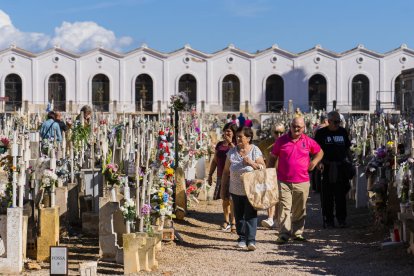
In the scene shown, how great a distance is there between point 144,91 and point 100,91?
2588 millimetres

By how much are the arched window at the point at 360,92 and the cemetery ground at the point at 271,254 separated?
40.1m

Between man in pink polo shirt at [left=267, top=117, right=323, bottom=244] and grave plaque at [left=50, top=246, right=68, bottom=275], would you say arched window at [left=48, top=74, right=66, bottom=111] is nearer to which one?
man in pink polo shirt at [left=267, top=117, right=323, bottom=244]

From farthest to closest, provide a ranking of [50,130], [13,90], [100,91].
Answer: [100,91], [13,90], [50,130]

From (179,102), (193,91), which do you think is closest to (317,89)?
(193,91)

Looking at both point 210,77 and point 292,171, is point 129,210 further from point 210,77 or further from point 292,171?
point 210,77

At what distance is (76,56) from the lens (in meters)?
50.3

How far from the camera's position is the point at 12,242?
750 cm

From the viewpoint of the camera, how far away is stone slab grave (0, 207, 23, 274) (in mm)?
7500

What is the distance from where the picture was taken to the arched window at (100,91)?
50.1 m

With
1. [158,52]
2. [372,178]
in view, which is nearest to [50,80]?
[158,52]

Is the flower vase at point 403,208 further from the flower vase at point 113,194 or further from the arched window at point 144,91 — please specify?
the arched window at point 144,91

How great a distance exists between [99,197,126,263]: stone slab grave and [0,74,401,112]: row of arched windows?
1631 inches

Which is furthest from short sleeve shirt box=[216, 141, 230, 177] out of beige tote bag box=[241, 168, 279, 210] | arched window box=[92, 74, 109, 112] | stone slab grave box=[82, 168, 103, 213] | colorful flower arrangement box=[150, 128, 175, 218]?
arched window box=[92, 74, 109, 112]

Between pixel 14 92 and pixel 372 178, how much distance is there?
4090 centimetres
